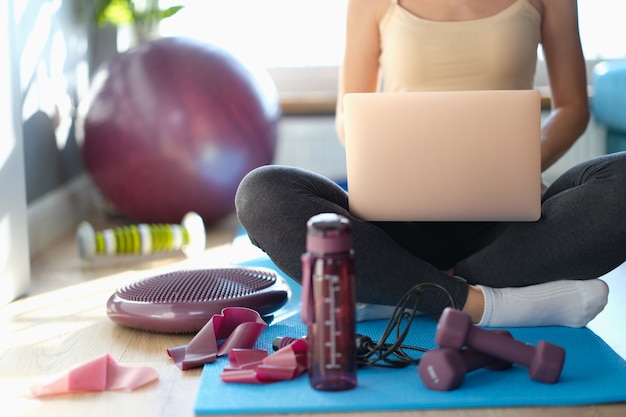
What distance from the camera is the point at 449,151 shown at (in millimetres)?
1379

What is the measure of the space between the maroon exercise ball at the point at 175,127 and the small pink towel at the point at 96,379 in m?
1.45

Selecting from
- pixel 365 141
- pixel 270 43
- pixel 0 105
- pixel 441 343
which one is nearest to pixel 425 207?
pixel 365 141

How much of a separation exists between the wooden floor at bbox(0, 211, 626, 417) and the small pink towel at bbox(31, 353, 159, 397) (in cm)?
2

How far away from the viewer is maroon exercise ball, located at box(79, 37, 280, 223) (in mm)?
2732

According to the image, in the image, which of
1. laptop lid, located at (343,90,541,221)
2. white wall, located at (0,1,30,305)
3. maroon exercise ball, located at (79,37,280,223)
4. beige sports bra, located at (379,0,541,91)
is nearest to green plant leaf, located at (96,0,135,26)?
maroon exercise ball, located at (79,37,280,223)

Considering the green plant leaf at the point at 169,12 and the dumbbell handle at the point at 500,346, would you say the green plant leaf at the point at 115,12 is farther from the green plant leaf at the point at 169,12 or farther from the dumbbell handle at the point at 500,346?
the dumbbell handle at the point at 500,346

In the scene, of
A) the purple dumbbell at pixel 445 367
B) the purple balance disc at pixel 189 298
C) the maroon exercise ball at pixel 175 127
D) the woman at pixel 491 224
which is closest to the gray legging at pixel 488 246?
the woman at pixel 491 224

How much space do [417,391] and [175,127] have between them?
1.69 metres

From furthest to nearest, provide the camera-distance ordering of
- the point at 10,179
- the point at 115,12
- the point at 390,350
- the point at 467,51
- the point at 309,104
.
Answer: the point at 309,104 → the point at 115,12 → the point at 10,179 → the point at 467,51 → the point at 390,350

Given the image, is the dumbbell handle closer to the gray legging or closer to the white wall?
the gray legging

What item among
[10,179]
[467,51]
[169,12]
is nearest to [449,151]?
[467,51]

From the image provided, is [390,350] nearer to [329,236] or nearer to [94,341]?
[329,236]

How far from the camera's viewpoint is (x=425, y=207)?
55.7 inches

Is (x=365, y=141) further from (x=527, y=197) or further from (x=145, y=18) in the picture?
(x=145, y=18)
